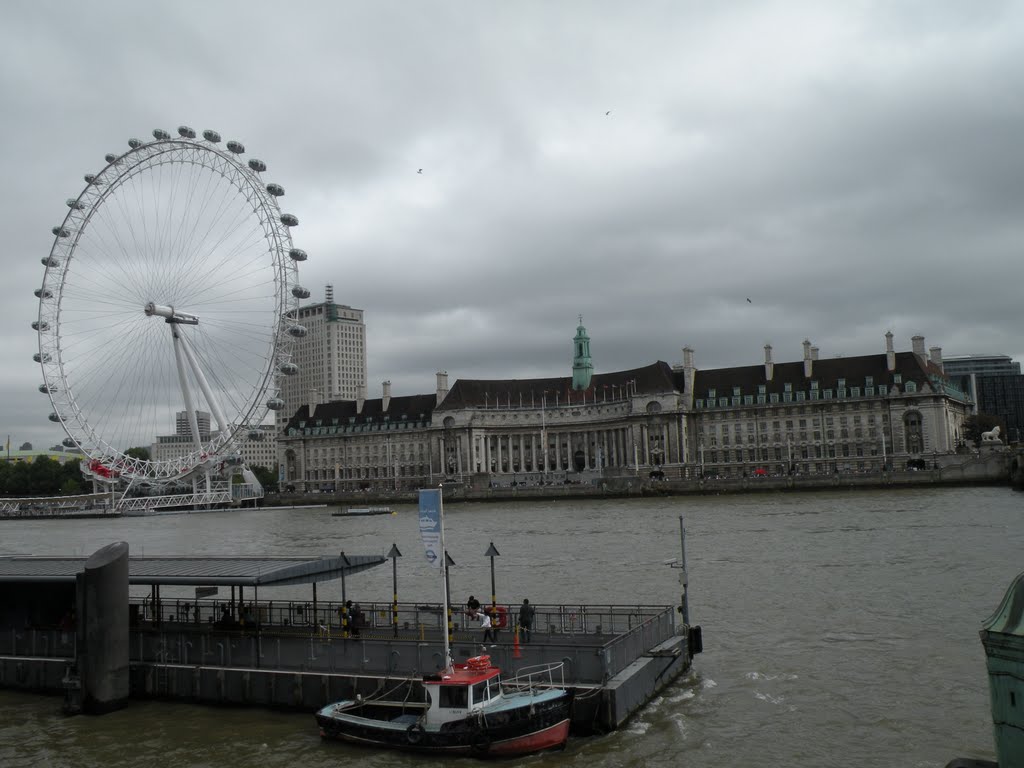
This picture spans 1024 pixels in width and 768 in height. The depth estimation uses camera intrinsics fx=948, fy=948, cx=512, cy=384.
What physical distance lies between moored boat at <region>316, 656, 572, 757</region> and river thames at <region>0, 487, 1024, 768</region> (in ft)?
1.15

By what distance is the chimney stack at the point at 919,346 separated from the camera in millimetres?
125656

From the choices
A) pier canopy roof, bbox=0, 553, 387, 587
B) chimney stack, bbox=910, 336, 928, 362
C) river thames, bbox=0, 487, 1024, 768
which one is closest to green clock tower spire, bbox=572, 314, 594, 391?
chimney stack, bbox=910, 336, 928, 362

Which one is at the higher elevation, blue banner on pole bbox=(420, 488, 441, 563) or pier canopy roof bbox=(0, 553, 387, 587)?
blue banner on pole bbox=(420, 488, 441, 563)

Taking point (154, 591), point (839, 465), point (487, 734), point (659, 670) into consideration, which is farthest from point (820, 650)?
point (839, 465)

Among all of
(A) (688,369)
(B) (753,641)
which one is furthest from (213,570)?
(A) (688,369)

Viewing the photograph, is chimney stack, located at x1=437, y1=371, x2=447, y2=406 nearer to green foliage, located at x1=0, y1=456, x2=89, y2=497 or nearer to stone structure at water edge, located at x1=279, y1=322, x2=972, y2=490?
stone structure at water edge, located at x1=279, y1=322, x2=972, y2=490

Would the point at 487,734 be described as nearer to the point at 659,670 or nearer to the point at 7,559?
the point at 659,670

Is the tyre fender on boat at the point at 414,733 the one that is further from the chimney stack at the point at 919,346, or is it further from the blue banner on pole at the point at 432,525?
the chimney stack at the point at 919,346

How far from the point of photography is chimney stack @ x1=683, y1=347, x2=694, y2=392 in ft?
465

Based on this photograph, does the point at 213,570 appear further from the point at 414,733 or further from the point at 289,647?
the point at 414,733

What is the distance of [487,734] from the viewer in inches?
711

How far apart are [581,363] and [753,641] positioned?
457 feet

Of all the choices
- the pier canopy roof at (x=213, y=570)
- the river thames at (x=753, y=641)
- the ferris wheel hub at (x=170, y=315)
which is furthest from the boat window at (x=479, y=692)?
the ferris wheel hub at (x=170, y=315)

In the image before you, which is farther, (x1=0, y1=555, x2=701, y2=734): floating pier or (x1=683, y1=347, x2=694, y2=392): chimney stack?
(x1=683, y1=347, x2=694, y2=392): chimney stack
